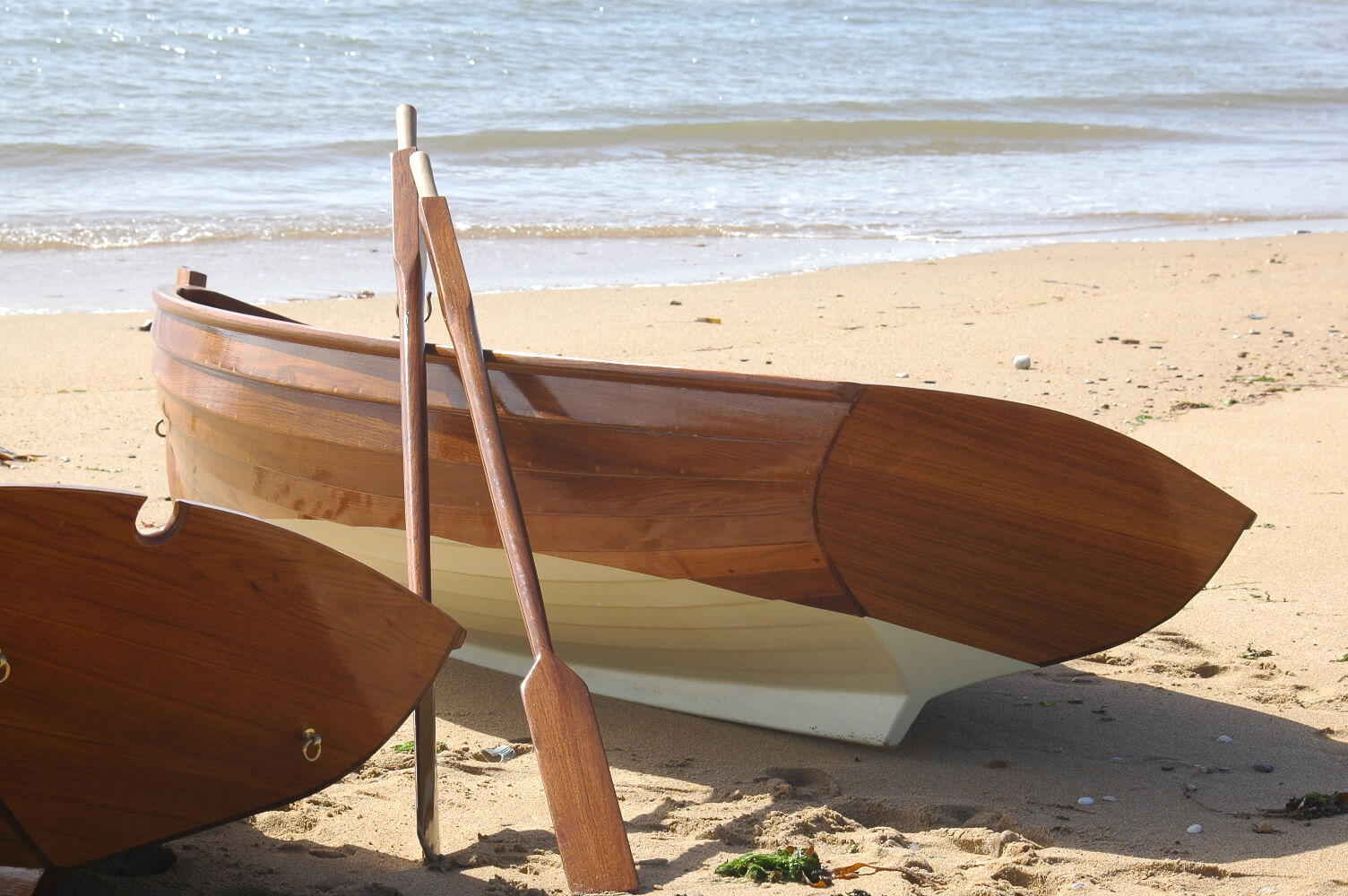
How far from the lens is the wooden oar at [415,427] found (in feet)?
7.23

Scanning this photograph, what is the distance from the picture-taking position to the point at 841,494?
2.43 meters

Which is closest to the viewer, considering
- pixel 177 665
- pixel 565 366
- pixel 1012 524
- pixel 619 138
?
pixel 177 665

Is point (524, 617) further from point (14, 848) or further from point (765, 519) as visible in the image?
point (14, 848)

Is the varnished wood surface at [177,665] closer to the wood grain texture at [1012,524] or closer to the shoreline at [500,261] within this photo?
the wood grain texture at [1012,524]

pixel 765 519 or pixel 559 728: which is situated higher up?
pixel 765 519

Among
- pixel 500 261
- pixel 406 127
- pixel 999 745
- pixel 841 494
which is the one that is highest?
pixel 406 127

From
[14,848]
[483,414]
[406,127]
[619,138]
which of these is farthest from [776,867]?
[619,138]

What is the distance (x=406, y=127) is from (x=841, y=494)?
1566 mm

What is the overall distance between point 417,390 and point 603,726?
90cm

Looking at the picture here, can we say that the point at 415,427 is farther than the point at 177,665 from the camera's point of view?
Yes

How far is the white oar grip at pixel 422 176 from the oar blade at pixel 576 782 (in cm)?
124

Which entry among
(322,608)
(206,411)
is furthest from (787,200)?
(322,608)

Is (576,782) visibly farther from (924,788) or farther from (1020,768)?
(1020,768)

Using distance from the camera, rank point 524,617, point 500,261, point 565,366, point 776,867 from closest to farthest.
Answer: point 776,867 < point 524,617 < point 565,366 < point 500,261
